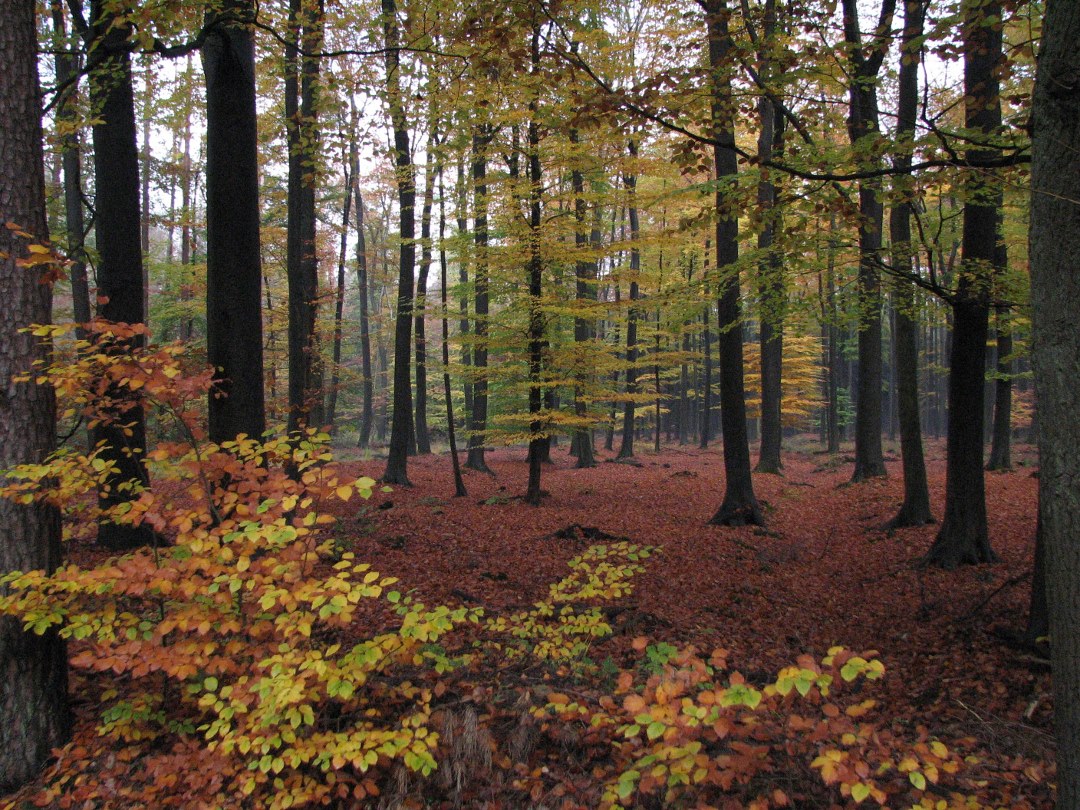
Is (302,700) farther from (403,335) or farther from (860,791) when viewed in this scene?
(403,335)

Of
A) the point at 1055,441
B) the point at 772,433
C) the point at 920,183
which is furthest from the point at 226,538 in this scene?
the point at 772,433

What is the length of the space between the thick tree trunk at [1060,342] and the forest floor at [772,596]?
2.40 feet

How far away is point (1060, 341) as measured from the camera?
93.9 inches

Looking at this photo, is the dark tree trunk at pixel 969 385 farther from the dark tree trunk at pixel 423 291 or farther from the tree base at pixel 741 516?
Result: the dark tree trunk at pixel 423 291

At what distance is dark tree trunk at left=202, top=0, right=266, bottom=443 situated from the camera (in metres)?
5.11

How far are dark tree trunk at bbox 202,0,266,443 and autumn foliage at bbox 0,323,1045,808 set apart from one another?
5.08ft

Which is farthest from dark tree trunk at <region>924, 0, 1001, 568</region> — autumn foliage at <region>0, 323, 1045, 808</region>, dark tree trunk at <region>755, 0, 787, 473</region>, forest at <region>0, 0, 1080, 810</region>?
autumn foliage at <region>0, 323, 1045, 808</region>

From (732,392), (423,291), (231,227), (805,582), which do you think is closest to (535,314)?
(732,392)

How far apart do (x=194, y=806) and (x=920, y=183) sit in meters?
7.14

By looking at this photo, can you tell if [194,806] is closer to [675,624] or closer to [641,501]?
[675,624]

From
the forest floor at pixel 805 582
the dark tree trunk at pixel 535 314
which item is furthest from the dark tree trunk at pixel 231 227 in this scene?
the dark tree trunk at pixel 535 314

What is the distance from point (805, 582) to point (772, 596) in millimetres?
823

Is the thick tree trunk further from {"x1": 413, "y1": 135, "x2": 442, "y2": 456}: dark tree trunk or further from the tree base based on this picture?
the tree base

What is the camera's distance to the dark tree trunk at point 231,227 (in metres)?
5.11
